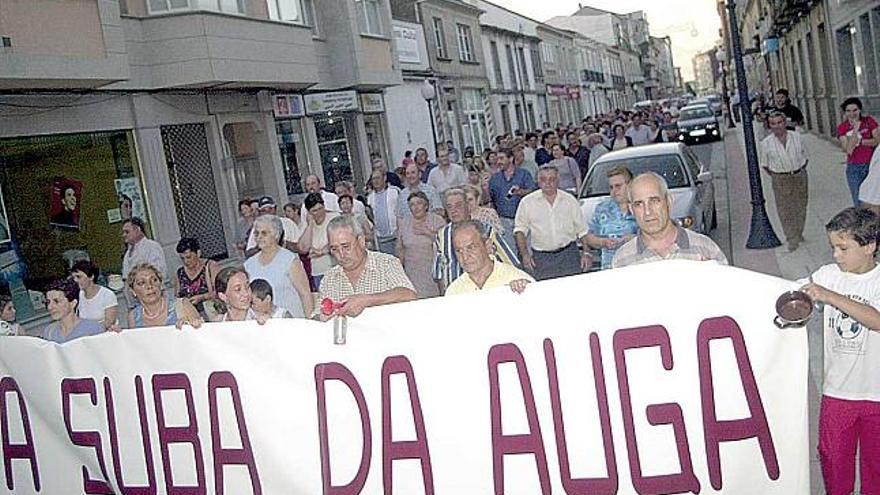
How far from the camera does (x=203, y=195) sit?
663 inches

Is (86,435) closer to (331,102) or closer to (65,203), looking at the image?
(65,203)

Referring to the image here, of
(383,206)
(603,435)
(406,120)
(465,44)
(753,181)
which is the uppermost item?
(465,44)

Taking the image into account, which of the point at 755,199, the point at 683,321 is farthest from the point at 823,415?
the point at 755,199

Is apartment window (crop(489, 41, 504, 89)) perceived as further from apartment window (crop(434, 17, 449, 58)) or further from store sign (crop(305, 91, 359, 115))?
store sign (crop(305, 91, 359, 115))

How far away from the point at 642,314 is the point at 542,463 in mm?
751

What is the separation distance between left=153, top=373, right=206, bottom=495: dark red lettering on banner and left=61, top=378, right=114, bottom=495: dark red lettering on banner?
37cm

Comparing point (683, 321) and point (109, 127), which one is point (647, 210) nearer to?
point (683, 321)

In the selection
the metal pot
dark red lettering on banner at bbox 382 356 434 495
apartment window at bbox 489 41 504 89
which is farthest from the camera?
apartment window at bbox 489 41 504 89

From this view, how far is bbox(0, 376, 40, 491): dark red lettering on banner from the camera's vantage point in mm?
4969

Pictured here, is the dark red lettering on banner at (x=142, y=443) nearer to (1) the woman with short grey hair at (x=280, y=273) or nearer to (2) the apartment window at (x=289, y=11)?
(1) the woman with short grey hair at (x=280, y=273)

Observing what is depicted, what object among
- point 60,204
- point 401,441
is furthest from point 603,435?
point 60,204

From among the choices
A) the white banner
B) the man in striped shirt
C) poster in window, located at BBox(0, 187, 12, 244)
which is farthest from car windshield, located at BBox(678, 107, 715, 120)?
the white banner

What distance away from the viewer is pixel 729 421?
3.74 metres

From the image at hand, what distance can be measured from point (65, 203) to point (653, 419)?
37.8 feet
